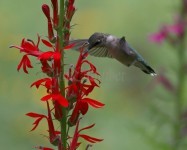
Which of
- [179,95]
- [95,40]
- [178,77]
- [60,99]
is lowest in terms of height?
[60,99]

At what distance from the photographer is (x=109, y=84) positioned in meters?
6.67

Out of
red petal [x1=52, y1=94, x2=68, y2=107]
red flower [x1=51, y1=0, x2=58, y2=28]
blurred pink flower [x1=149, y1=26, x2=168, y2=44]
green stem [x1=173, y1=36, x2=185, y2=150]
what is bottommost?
red petal [x1=52, y1=94, x2=68, y2=107]

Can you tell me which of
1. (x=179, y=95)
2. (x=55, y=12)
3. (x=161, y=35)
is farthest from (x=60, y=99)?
(x=161, y=35)

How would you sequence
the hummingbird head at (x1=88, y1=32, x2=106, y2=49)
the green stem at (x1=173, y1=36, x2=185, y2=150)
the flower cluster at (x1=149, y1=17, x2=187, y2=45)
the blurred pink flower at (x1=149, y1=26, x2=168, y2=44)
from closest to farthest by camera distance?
the hummingbird head at (x1=88, y1=32, x2=106, y2=49) → the green stem at (x1=173, y1=36, x2=185, y2=150) → the flower cluster at (x1=149, y1=17, x2=187, y2=45) → the blurred pink flower at (x1=149, y1=26, x2=168, y2=44)

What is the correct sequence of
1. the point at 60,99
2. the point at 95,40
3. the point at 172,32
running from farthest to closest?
the point at 172,32 → the point at 95,40 → the point at 60,99

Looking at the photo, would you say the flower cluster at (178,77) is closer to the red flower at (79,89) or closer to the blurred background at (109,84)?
the blurred background at (109,84)

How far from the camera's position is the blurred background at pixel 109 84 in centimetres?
496

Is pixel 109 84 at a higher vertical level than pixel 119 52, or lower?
higher

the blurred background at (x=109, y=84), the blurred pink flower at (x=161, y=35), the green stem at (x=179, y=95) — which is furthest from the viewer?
the blurred background at (x=109, y=84)

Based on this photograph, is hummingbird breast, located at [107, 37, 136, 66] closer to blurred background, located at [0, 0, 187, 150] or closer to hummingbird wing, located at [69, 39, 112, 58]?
hummingbird wing, located at [69, 39, 112, 58]

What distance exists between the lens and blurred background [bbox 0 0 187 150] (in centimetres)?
Answer: 496

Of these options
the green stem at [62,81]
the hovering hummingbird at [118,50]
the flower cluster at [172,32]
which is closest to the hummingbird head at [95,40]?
the hovering hummingbird at [118,50]

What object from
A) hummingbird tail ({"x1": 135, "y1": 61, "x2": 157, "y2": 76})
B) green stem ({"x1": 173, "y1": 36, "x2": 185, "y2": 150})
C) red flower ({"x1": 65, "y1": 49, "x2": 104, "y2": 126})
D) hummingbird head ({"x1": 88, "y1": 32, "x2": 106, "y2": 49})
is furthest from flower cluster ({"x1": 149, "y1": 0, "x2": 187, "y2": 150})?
red flower ({"x1": 65, "y1": 49, "x2": 104, "y2": 126})

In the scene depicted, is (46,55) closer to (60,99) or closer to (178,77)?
(60,99)
